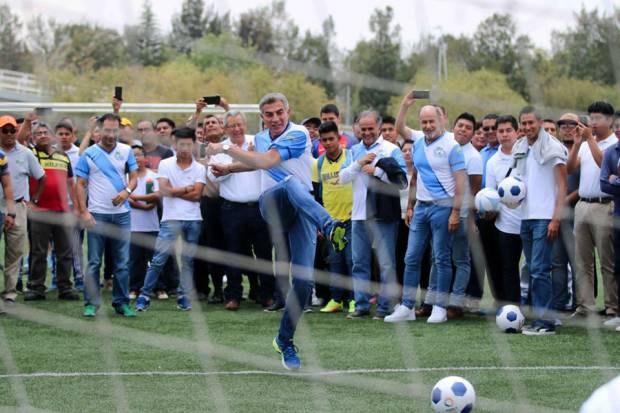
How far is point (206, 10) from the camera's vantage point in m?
7.37

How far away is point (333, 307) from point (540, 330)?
2.28 m

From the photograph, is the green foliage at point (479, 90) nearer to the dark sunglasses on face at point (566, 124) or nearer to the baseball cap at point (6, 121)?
the dark sunglasses on face at point (566, 124)

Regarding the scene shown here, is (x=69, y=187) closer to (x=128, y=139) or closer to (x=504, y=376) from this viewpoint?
(x=128, y=139)

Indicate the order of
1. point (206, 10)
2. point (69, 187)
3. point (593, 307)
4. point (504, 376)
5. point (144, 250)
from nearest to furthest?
1. point (504, 376)
2. point (206, 10)
3. point (593, 307)
4. point (69, 187)
5. point (144, 250)

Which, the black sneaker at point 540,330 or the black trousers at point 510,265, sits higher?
the black trousers at point 510,265

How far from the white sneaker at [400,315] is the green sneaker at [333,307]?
0.88 m

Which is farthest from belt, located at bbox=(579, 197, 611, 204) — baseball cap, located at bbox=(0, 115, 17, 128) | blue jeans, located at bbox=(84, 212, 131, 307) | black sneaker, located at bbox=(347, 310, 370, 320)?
baseball cap, located at bbox=(0, 115, 17, 128)

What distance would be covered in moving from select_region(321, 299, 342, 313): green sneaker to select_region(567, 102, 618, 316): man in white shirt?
7.00 feet

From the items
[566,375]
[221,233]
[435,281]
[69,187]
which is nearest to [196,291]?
[221,233]

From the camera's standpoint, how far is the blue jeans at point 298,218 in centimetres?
737

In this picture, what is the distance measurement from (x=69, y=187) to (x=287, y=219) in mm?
3863

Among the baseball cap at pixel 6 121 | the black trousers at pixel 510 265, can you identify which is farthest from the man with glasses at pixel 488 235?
the baseball cap at pixel 6 121

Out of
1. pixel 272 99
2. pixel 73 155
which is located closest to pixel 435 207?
pixel 272 99

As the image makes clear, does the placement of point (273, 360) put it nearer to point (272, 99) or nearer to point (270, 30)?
point (272, 99)
